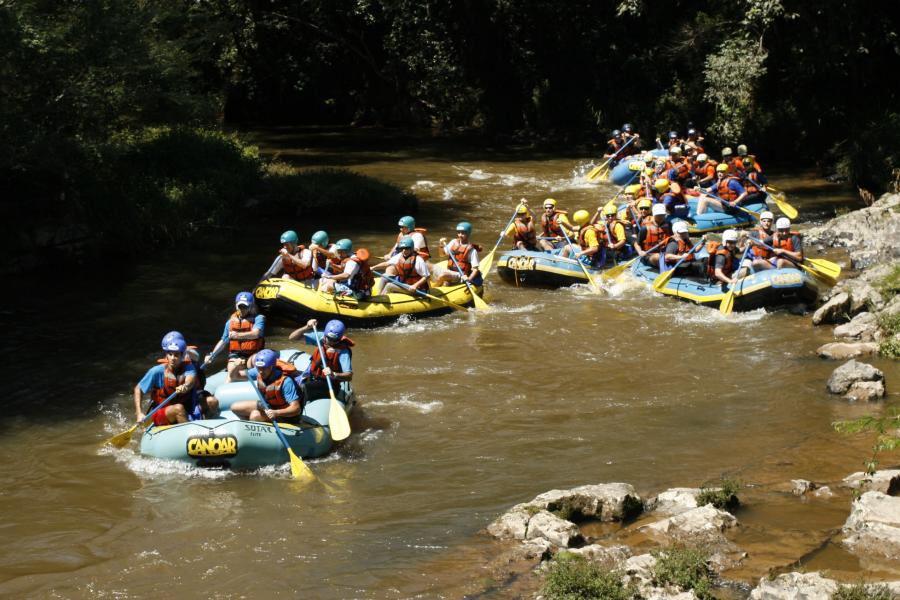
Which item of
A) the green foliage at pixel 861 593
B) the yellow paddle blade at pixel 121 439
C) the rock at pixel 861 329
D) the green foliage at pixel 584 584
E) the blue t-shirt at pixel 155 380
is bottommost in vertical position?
the yellow paddle blade at pixel 121 439

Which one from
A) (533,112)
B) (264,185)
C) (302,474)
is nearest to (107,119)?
(264,185)

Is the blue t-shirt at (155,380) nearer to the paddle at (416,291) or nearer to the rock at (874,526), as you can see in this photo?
the paddle at (416,291)

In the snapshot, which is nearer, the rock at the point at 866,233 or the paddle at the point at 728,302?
the paddle at the point at 728,302

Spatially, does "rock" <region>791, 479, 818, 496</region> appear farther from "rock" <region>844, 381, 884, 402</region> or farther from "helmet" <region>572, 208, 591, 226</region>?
"helmet" <region>572, 208, 591, 226</region>

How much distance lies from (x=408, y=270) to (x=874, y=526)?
8.42 metres

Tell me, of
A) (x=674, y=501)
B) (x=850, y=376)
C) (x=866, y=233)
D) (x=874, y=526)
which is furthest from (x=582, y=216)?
(x=874, y=526)

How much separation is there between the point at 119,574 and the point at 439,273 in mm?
8097

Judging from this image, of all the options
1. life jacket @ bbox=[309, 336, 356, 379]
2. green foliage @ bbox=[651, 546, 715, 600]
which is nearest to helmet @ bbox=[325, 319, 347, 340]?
life jacket @ bbox=[309, 336, 356, 379]

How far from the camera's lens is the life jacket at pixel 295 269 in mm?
14117

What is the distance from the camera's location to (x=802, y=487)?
26.3 feet

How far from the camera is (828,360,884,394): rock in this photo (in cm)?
1057

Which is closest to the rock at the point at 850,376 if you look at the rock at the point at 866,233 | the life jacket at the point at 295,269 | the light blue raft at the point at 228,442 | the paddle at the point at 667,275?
the paddle at the point at 667,275

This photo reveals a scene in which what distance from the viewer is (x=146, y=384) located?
968 cm

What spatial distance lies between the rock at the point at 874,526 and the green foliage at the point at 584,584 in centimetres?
165
